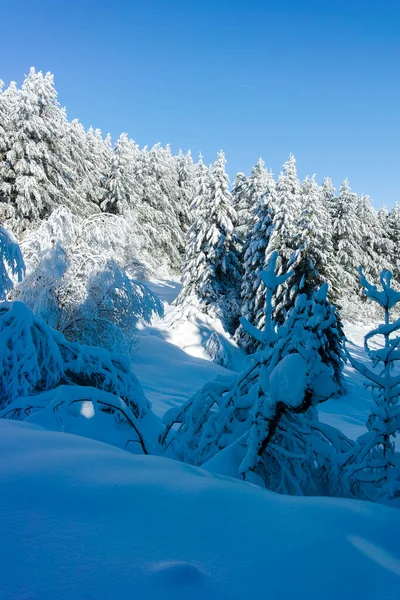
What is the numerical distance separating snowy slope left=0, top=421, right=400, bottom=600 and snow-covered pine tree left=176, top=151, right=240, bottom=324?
18747mm

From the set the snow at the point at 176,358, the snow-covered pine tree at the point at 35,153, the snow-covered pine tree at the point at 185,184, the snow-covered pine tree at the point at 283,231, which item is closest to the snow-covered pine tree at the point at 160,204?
the snow-covered pine tree at the point at 185,184

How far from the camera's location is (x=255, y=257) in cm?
2033

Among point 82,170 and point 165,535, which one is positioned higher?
Answer: point 82,170

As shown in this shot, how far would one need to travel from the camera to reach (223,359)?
1780cm

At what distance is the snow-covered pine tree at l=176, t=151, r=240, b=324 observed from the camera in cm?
2102

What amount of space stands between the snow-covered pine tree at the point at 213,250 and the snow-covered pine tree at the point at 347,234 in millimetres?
12567

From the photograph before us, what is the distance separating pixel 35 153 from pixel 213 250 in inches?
393

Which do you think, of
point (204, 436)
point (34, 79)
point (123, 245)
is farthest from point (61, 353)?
point (34, 79)

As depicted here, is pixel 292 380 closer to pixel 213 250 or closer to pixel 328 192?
pixel 213 250

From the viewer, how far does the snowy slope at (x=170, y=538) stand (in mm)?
1155

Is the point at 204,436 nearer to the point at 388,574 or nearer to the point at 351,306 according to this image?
the point at 388,574

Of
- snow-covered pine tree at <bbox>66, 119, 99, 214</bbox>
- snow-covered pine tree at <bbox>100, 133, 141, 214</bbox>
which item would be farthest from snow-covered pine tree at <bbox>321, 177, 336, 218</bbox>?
snow-covered pine tree at <bbox>66, 119, 99, 214</bbox>

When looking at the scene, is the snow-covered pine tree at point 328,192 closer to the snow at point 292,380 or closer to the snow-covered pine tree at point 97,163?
the snow-covered pine tree at point 97,163

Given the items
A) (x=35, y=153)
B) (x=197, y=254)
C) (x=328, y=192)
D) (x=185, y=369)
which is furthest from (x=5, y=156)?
(x=328, y=192)
